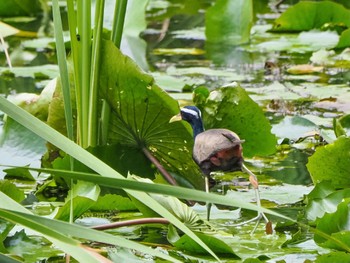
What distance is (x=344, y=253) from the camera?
81.8 inches

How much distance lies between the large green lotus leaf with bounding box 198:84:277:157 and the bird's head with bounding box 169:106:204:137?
155mm

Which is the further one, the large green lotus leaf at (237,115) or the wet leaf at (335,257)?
the large green lotus leaf at (237,115)

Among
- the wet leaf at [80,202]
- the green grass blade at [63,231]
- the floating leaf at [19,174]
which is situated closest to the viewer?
the green grass blade at [63,231]

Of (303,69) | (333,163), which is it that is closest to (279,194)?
(333,163)

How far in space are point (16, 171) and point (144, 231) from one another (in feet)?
2.25

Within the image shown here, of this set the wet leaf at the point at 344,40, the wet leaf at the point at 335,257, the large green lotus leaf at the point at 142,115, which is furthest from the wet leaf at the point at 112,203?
the wet leaf at the point at 344,40

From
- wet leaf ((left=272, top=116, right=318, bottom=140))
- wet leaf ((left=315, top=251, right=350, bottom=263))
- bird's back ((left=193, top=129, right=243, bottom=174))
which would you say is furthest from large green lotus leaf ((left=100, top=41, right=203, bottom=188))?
wet leaf ((left=315, top=251, right=350, bottom=263))

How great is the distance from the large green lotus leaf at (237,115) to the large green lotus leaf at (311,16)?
110 inches

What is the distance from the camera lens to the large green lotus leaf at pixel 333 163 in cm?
267

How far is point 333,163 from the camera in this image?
271 cm

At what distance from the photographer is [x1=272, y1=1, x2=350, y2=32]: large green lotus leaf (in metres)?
5.71

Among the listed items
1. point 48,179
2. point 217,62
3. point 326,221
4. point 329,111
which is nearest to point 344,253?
point 326,221

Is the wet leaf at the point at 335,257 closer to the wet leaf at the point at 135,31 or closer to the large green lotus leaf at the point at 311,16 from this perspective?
the wet leaf at the point at 135,31

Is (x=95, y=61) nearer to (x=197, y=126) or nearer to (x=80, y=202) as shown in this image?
(x=197, y=126)
